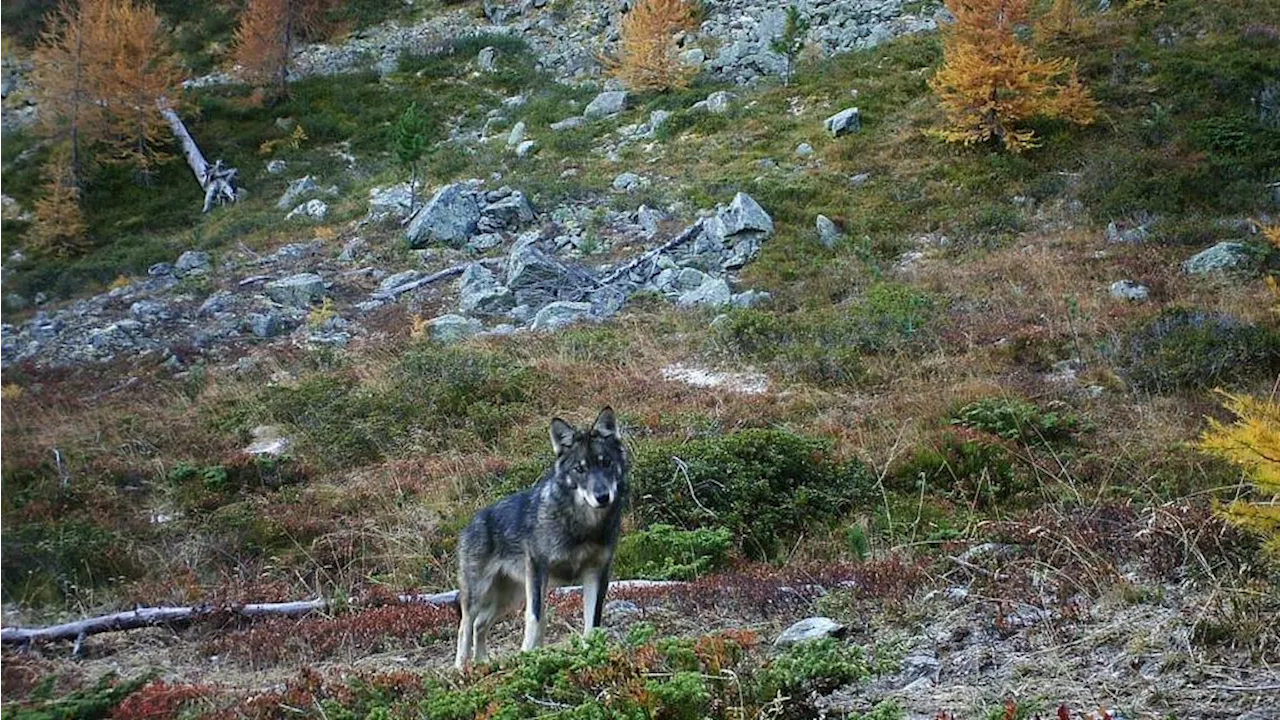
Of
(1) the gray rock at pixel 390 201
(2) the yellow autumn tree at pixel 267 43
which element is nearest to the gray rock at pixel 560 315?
(1) the gray rock at pixel 390 201

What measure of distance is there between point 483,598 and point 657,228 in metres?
16.1

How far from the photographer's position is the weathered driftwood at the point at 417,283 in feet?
65.9

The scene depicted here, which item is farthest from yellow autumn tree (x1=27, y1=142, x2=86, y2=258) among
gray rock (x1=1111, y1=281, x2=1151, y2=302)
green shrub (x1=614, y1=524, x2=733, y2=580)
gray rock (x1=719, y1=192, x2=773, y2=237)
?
gray rock (x1=1111, y1=281, x2=1151, y2=302)

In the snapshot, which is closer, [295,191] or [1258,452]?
[1258,452]

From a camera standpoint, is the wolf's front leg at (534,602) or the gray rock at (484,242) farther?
the gray rock at (484,242)

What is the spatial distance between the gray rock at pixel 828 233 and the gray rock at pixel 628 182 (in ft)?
17.3

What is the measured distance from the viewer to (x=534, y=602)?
5148 mm

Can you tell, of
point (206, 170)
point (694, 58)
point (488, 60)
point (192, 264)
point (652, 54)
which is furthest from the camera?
point (488, 60)

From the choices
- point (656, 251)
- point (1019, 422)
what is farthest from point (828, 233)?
point (1019, 422)

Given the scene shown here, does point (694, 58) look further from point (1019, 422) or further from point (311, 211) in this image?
point (1019, 422)

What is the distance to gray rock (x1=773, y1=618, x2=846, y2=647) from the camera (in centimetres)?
429

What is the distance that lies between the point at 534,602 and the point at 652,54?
87.3 ft

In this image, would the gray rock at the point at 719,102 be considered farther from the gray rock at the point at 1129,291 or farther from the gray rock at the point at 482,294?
the gray rock at the point at 1129,291

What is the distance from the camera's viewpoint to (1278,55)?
21.8 meters
